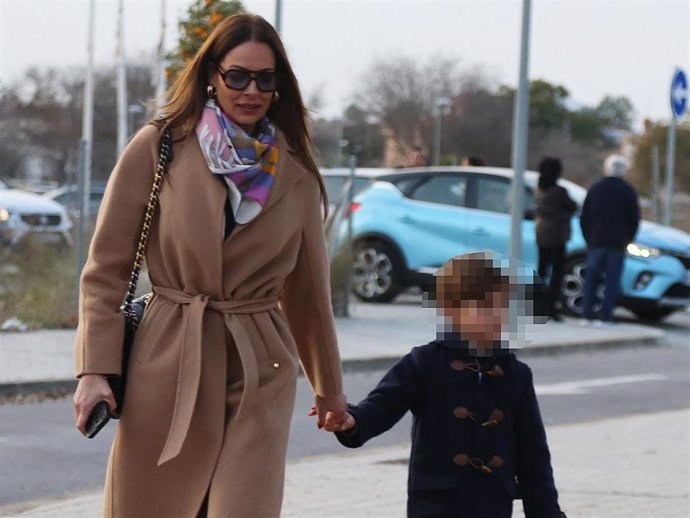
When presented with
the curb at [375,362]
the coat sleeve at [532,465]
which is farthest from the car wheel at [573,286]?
the coat sleeve at [532,465]

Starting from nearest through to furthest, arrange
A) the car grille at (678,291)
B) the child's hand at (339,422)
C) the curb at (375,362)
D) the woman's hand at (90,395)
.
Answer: the woman's hand at (90,395) → the child's hand at (339,422) → the curb at (375,362) → the car grille at (678,291)

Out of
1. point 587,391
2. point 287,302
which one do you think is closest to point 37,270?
point 587,391

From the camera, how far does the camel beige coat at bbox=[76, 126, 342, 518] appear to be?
12.1 ft

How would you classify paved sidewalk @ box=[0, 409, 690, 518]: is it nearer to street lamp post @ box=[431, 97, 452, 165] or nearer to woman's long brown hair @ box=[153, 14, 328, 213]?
woman's long brown hair @ box=[153, 14, 328, 213]

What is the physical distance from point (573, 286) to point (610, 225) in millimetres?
1656

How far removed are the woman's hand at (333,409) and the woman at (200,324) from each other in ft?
0.71

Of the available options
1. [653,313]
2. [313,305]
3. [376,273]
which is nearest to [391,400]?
A: [313,305]

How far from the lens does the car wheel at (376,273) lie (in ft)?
58.0

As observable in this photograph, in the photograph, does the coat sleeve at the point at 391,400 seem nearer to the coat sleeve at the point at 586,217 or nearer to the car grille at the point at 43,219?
the coat sleeve at the point at 586,217

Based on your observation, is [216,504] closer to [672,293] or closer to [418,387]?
[418,387]

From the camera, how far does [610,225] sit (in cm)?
1565

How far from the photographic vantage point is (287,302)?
4051 mm

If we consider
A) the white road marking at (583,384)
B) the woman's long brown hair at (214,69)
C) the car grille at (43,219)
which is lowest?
Answer: the white road marking at (583,384)

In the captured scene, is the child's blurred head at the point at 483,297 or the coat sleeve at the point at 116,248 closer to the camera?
the coat sleeve at the point at 116,248
